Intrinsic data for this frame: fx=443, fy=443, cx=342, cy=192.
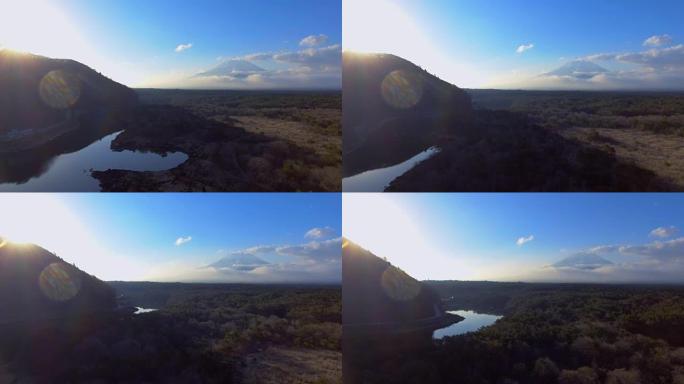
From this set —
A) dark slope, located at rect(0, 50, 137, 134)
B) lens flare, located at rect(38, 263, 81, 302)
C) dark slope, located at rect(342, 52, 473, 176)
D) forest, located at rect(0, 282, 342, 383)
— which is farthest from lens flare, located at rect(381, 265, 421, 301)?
dark slope, located at rect(0, 50, 137, 134)

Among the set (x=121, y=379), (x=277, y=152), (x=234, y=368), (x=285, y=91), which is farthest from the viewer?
(x=285, y=91)

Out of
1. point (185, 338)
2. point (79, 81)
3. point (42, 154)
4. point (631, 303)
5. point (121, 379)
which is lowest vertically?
point (121, 379)

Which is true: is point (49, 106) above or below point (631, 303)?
above

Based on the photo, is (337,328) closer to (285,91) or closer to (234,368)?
(234,368)

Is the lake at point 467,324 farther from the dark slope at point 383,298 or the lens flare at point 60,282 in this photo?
the lens flare at point 60,282

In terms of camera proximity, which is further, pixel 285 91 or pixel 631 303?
pixel 285 91

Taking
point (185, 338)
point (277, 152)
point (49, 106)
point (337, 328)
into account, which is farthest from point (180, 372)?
point (49, 106)
